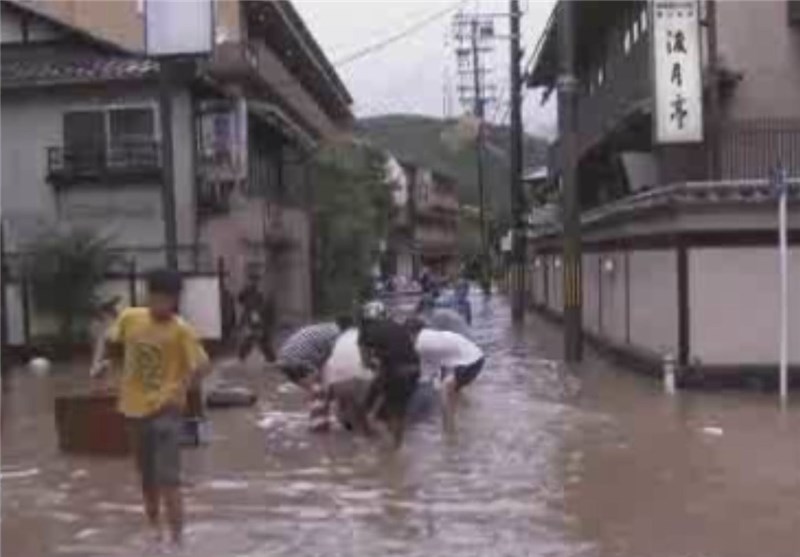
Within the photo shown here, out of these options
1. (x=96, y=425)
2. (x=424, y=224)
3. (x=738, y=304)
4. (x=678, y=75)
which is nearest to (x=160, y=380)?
(x=96, y=425)

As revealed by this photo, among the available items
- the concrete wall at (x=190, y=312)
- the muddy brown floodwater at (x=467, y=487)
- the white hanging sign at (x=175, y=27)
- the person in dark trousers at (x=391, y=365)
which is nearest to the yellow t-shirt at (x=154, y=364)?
the muddy brown floodwater at (x=467, y=487)

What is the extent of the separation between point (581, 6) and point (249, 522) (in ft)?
86.3

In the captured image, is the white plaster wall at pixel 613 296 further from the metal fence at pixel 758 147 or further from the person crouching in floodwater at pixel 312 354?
the person crouching in floodwater at pixel 312 354

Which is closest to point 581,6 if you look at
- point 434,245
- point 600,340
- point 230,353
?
point 600,340

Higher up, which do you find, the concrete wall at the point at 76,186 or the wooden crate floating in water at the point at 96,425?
the concrete wall at the point at 76,186

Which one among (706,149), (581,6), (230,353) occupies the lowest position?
(230,353)

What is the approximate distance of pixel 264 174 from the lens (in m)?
49.5

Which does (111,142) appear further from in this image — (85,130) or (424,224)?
(424,224)

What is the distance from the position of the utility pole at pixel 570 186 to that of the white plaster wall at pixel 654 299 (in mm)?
1820

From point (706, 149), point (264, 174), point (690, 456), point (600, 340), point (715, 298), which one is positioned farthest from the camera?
point (264, 174)

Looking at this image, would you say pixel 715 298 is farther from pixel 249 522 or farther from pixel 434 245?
pixel 434 245

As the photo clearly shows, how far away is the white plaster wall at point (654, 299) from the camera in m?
23.8

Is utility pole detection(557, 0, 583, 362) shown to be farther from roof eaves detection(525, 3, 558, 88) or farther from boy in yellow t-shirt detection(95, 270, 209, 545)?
boy in yellow t-shirt detection(95, 270, 209, 545)

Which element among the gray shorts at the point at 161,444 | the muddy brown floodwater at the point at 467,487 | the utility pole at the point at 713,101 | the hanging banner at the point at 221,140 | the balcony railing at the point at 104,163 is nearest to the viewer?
the gray shorts at the point at 161,444
